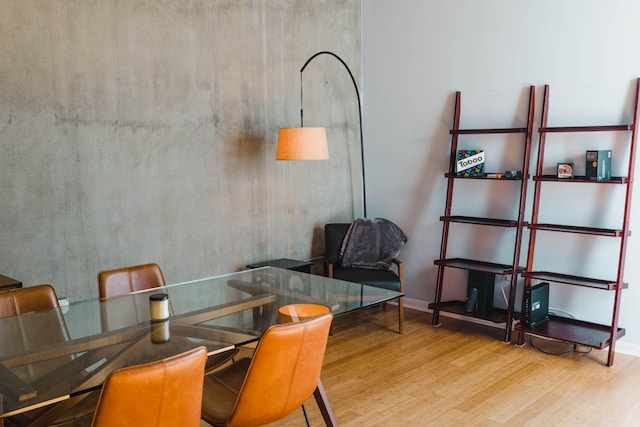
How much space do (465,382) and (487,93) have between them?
2.51 metres

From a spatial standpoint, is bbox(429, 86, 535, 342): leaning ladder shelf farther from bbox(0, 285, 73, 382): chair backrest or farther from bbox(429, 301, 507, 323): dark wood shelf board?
bbox(0, 285, 73, 382): chair backrest

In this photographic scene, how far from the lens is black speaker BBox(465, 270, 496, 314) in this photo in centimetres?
489

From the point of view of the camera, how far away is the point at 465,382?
391cm

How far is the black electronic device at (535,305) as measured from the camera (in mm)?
4434

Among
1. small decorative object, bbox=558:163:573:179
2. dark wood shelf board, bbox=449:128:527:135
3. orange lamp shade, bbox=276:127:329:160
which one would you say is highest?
dark wood shelf board, bbox=449:128:527:135

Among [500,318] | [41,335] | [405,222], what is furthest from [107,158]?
[500,318]

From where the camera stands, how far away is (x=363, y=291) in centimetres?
312

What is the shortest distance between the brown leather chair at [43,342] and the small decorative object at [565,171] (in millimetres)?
3565

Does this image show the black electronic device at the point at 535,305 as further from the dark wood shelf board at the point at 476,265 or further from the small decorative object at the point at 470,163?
the small decorative object at the point at 470,163

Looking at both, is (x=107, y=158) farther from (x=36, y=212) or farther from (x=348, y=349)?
(x=348, y=349)

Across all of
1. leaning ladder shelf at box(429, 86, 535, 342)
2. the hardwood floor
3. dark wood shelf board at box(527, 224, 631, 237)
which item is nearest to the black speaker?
leaning ladder shelf at box(429, 86, 535, 342)

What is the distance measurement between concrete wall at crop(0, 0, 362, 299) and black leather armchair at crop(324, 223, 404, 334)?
264mm

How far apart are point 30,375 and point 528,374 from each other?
3.22 meters


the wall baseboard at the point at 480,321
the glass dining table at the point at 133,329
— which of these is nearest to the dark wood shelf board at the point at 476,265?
the wall baseboard at the point at 480,321
